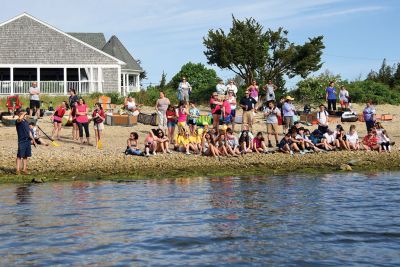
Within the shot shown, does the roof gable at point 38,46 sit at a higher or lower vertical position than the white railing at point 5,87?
higher

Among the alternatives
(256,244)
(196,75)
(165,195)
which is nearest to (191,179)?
(165,195)

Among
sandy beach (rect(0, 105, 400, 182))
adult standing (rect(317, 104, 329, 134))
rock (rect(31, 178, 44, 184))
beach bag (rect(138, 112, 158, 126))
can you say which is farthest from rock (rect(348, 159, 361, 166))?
rock (rect(31, 178, 44, 184))

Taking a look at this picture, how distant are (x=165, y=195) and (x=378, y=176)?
274 inches

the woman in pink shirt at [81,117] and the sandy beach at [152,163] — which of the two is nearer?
the sandy beach at [152,163]

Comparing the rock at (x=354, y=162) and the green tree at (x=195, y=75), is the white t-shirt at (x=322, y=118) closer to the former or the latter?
the rock at (x=354, y=162)

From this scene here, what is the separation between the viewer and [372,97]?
39.1m

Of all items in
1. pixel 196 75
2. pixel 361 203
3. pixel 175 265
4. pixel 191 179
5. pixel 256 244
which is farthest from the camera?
pixel 196 75

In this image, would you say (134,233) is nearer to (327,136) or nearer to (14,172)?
(14,172)

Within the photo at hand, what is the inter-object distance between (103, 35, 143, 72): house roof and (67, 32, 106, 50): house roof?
511 millimetres

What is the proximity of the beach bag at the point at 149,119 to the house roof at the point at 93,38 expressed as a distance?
22.1 metres

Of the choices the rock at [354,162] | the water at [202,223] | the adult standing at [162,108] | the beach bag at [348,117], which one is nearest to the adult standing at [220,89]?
the adult standing at [162,108]

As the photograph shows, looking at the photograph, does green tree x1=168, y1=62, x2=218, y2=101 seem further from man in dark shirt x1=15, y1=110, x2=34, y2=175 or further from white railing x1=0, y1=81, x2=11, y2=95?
man in dark shirt x1=15, y1=110, x2=34, y2=175

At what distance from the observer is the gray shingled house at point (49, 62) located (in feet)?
143

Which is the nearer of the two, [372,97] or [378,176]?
[378,176]
